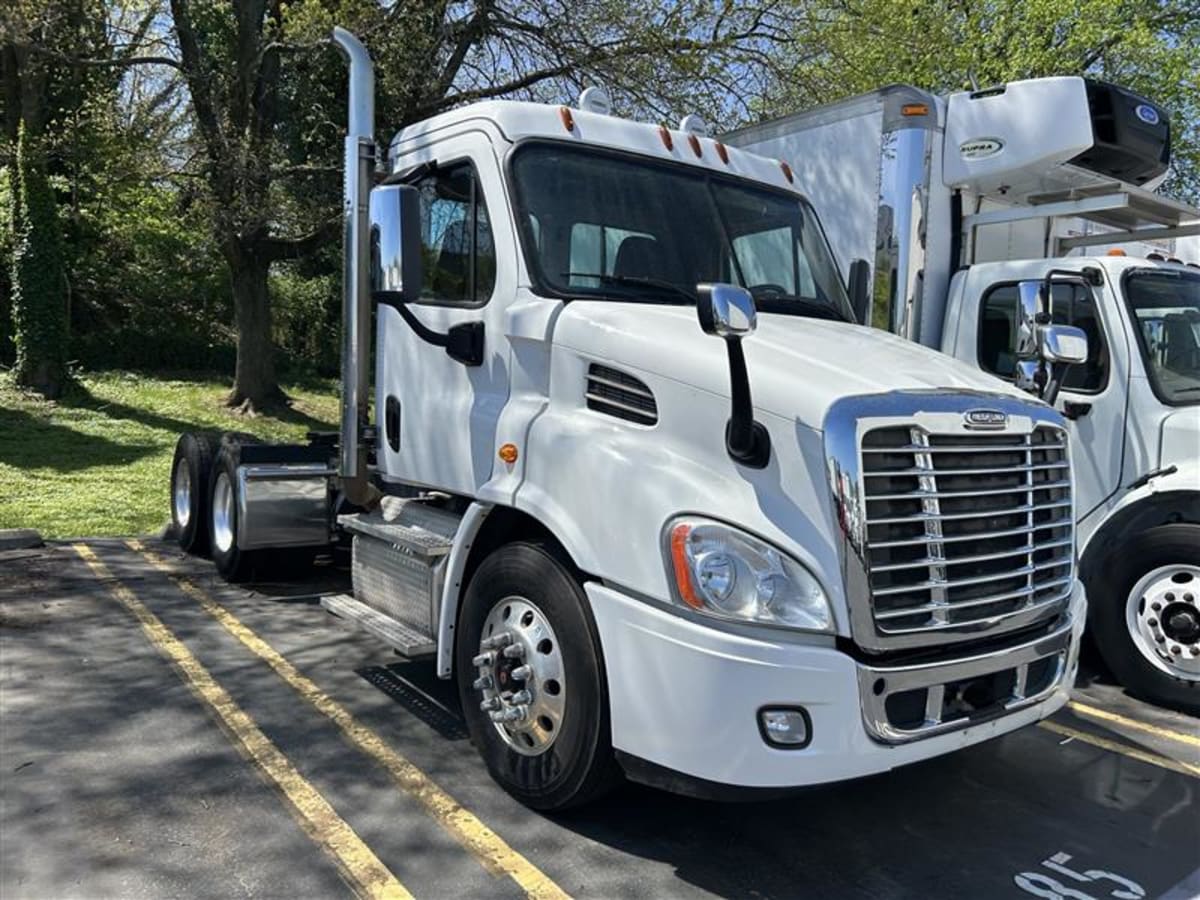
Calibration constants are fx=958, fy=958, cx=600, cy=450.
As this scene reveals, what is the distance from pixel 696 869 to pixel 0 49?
1939 centimetres

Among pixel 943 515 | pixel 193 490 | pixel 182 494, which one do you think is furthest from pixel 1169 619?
pixel 182 494

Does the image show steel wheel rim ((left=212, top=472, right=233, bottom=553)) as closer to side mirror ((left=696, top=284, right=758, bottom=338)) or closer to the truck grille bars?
side mirror ((left=696, top=284, right=758, bottom=338))

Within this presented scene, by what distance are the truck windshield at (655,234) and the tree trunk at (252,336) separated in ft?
46.5

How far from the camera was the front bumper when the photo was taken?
3016 mm

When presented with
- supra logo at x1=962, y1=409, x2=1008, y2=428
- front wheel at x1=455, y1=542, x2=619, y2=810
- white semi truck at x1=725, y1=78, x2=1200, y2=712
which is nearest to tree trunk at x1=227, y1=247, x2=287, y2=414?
white semi truck at x1=725, y1=78, x2=1200, y2=712

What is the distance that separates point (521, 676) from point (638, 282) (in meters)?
1.77

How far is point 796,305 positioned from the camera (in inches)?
185

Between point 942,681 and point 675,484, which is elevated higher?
point 675,484

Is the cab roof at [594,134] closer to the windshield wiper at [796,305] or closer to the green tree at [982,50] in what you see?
the windshield wiper at [796,305]

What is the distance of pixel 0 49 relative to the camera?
1697cm

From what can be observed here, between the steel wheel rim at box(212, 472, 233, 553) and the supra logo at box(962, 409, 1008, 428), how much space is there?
18.3 feet

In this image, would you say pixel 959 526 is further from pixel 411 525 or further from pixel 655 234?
Result: pixel 411 525

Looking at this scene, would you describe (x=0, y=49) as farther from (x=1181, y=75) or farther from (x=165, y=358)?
(x=1181, y=75)

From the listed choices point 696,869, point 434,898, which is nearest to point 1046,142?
point 696,869
